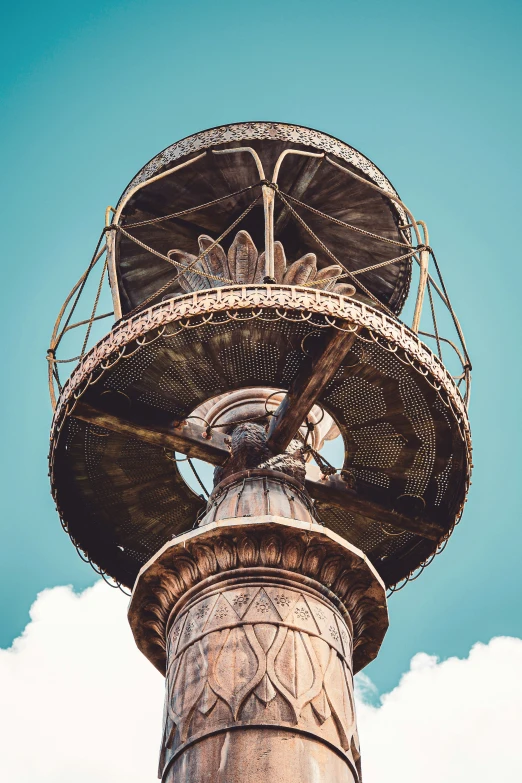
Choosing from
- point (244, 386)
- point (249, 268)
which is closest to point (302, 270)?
point (249, 268)

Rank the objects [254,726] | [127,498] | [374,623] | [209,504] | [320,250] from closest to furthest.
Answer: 1. [254,726]
2. [374,623]
3. [209,504]
4. [127,498]
5. [320,250]

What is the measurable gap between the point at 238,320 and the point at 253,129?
134 inches

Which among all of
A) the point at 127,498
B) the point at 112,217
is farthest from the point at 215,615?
the point at 112,217

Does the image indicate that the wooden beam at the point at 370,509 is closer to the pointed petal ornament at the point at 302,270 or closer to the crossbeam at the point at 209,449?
the crossbeam at the point at 209,449

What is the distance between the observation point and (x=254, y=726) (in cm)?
688

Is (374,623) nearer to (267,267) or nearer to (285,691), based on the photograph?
(285,691)

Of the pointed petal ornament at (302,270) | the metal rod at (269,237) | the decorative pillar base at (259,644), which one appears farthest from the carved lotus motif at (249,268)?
the decorative pillar base at (259,644)

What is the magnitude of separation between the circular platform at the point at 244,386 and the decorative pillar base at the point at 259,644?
1.85m

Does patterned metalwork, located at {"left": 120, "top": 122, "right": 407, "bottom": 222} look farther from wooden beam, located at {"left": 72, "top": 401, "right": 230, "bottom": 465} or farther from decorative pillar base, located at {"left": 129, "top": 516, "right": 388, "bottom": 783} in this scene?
decorative pillar base, located at {"left": 129, "top": 516, "right": 388, "bottom": 783}

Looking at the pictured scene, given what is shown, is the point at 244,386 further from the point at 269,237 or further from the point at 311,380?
the point at 269,237

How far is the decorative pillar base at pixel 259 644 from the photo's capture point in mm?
6840

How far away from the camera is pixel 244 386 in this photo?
33.4 ft

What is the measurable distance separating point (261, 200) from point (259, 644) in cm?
574

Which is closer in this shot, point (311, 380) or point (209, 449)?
point (311, 380)
